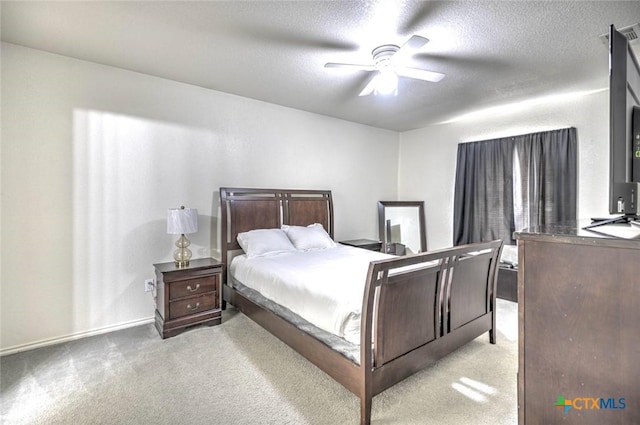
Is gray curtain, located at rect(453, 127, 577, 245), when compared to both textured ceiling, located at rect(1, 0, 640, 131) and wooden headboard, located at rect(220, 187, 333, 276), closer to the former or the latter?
textured ceiling, located at rect(1, 0, 640, 131)

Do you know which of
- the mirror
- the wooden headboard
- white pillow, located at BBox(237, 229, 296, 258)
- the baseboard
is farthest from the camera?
the mirror

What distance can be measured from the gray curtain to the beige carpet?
6.71 ft

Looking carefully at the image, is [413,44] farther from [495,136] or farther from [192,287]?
[495,136]

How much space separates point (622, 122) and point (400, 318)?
1443mm

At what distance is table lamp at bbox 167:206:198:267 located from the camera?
2.94 meters

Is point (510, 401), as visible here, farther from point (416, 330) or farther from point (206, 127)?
point (206, 127)

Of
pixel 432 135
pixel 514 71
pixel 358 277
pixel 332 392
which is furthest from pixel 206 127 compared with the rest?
pixel 432 135

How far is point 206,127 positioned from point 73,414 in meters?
2.82

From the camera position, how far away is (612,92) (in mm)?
1127

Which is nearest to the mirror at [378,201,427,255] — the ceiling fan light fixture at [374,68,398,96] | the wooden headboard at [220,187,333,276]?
the wooden headboard at [220,187,333,276]

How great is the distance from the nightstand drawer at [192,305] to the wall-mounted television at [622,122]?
3119 millimetres

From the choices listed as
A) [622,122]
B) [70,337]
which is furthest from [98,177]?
[622,122]

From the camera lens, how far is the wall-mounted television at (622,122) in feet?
3.66

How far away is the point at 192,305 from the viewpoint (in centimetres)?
296
